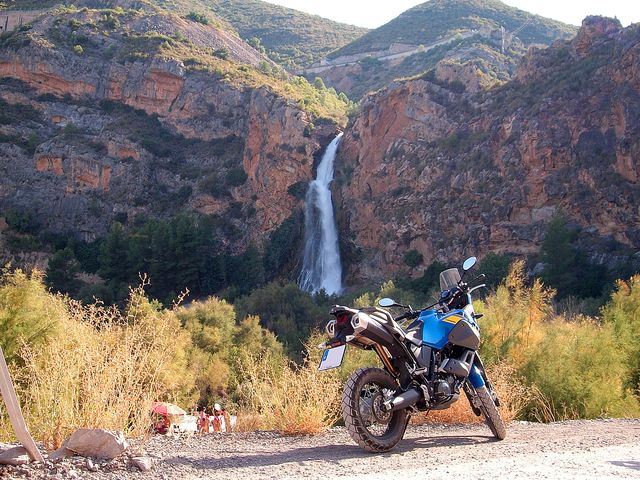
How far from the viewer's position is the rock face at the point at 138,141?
56.2 meters

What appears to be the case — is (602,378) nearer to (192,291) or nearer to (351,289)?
(351,289)

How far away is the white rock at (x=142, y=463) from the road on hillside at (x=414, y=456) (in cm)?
5

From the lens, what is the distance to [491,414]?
6.21 metres

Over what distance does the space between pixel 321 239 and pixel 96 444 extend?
46.7 m

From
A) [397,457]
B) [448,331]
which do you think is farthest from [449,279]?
[397,457]

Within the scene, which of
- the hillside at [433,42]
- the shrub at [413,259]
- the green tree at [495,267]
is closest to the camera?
the green tree at [495,267]

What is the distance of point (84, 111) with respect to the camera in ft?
213

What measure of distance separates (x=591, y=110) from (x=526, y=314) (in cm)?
3189

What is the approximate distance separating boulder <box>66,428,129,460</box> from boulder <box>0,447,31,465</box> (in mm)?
380

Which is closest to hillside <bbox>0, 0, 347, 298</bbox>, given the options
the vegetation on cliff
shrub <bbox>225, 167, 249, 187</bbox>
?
shrub <bbox>225, 167, 249, 187</bbox>

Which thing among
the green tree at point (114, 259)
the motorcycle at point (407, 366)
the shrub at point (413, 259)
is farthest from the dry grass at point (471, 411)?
the green tree at point (114, 259)

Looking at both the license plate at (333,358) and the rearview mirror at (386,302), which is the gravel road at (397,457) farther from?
the rearview mirror at (386,302)

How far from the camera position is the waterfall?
160ft

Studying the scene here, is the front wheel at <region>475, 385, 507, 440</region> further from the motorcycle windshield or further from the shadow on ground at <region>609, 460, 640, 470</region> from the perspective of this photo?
the shadow on ground at <region>609, 460, 640, 470</region>
